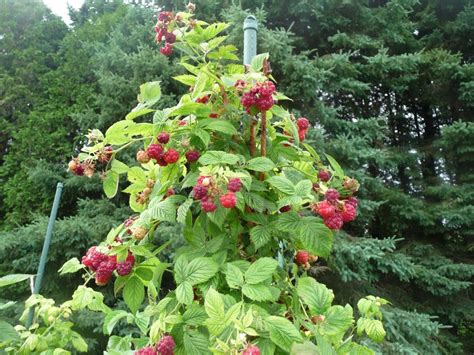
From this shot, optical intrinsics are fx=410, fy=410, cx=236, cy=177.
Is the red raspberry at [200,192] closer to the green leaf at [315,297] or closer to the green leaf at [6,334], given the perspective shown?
the green leaf at [315,297]

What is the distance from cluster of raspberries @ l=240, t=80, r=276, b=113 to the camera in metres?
0.76

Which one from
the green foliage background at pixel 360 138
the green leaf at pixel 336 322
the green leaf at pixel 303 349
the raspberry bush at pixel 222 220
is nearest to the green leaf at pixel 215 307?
the raspberry bush at pixel 222 220

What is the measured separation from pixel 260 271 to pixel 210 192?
0.52 ft

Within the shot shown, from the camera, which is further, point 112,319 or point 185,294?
point 112,319

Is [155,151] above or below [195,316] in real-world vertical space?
above

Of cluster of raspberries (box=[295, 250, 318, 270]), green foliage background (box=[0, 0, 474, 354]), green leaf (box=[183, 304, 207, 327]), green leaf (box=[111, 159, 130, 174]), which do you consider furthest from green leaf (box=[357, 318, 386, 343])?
green foliage background (box=[0, 0, 474, 354])

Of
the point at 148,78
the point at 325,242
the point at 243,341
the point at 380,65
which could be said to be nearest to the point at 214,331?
the point at 243,341

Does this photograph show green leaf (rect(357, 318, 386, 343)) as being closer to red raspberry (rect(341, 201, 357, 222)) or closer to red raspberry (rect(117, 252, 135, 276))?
red raspberry (rect(341, 201, 357, 222))

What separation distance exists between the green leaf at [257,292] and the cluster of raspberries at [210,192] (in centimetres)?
14

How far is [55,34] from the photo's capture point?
28.4 ft

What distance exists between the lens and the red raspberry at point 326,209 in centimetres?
73

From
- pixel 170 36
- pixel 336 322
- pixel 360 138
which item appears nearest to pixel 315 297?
pixel 336 322

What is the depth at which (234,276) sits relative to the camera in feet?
2.25

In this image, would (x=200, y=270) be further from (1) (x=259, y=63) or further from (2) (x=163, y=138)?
(1) (x=259, y=63)
